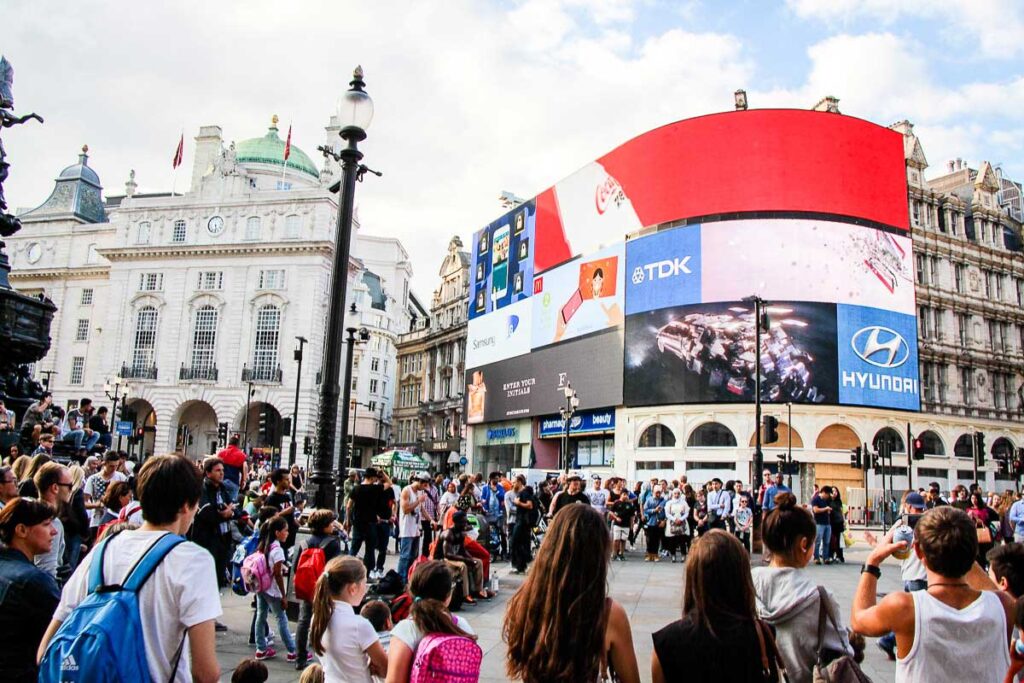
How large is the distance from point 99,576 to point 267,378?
5669 centimetres

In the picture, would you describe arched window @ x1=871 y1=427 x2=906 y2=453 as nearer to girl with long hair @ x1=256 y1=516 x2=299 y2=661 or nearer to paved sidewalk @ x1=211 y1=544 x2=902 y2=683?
paved sidewalk @ x1=211 y1=544 x2=902 y2=683

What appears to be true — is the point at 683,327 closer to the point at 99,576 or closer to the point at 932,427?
the point at 932,427

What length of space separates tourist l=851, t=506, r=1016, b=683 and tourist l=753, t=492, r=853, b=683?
18.5 inches

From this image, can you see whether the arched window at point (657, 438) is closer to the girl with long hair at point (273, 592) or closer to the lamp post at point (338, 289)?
the lamp post at point (338, 289)

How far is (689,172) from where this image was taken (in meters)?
44.2

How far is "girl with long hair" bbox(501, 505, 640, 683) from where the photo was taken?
3.06 m

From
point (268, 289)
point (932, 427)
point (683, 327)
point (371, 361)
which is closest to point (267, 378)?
point (268, 289)

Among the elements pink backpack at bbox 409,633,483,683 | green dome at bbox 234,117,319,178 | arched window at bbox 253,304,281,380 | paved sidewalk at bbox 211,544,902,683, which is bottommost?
paved sidewalk at bbox 211,544,902,683

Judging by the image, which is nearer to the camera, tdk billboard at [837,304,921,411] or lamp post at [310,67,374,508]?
lamp post at [310,67,374,508]

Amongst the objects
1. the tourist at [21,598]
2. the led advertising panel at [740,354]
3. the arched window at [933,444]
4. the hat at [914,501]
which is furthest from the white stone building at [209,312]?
the tourist at [21,598]

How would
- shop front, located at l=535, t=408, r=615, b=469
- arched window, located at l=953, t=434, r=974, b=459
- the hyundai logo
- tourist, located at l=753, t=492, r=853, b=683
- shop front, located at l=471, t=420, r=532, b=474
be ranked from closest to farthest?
tourist, located at l=753, t=492, r=853, b=683 < the hyundai logo < arched window, located at l=953, t=434, r=974, b=459 < shop front, located at l=535, t=408, r=615, b=469 < shop front, located at l=471, t=420, r=532, b=474

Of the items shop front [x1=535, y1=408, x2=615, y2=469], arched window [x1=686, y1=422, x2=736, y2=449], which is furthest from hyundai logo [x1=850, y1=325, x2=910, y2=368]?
shop front [x1=535, y1=408, x2=615, y2=469]

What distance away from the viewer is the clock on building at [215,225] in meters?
60.2

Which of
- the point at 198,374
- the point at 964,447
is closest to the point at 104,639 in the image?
the point at 964,447
